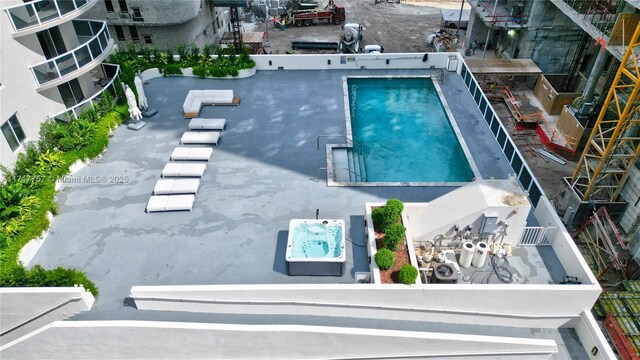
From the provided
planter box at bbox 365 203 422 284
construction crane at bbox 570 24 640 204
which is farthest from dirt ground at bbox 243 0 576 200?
planter box at bbox 365 203 422 284

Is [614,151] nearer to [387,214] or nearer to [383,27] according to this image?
[387,214]

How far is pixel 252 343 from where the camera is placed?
13.3 meters

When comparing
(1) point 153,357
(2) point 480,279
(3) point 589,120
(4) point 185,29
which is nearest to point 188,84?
(4) point 185,29

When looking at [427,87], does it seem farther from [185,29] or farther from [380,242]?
[185,29]

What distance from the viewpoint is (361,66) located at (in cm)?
2675

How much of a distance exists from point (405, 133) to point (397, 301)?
37.0ft

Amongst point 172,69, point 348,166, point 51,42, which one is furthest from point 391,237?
point 172,69

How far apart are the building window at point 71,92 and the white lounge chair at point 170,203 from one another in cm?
869

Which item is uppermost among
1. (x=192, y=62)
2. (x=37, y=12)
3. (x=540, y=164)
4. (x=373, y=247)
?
(x=37, y=12)

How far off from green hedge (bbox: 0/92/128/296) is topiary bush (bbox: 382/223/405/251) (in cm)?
967

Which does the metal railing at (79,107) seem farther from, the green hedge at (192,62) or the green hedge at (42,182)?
the green hedge at (192,62)

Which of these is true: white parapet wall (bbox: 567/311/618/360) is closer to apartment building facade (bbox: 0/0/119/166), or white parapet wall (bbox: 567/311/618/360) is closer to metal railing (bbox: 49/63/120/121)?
apartment building facade (bbox: 0/0/119/166)

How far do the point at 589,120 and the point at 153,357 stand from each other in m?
28.4

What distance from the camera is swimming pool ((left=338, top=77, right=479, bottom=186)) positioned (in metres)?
19.5
